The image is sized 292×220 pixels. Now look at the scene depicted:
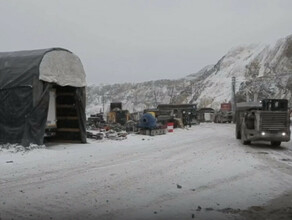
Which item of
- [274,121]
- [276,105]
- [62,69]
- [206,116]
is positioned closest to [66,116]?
[62,69]

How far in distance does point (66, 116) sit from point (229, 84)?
87.6 metres

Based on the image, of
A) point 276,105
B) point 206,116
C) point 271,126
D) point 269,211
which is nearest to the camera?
point 269,211

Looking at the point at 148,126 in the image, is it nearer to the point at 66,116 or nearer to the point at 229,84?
the point at 66,116

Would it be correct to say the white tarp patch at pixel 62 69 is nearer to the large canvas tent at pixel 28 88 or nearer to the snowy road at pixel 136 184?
the large canvas tent at pixel 28 88

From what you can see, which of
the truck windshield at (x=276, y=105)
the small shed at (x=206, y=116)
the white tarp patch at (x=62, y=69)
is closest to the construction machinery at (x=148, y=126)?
the white tarp patch at (x=62, y=69)

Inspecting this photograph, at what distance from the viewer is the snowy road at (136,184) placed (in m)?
7.34

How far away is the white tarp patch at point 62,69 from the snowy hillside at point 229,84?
216 feet

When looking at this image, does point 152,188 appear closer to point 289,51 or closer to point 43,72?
point 43,72

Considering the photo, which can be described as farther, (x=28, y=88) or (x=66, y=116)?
(x=66, y=116)

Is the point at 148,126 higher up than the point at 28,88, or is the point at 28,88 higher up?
the point at 28,88

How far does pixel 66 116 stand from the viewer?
20281 millimetres

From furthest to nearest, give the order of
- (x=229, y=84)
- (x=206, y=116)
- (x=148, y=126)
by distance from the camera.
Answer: (x=229, y=84) → (x=206, y=116) → (x=148, y=126)

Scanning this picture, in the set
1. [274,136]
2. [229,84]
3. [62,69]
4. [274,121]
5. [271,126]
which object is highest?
[229,84]

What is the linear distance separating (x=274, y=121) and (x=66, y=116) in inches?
408
